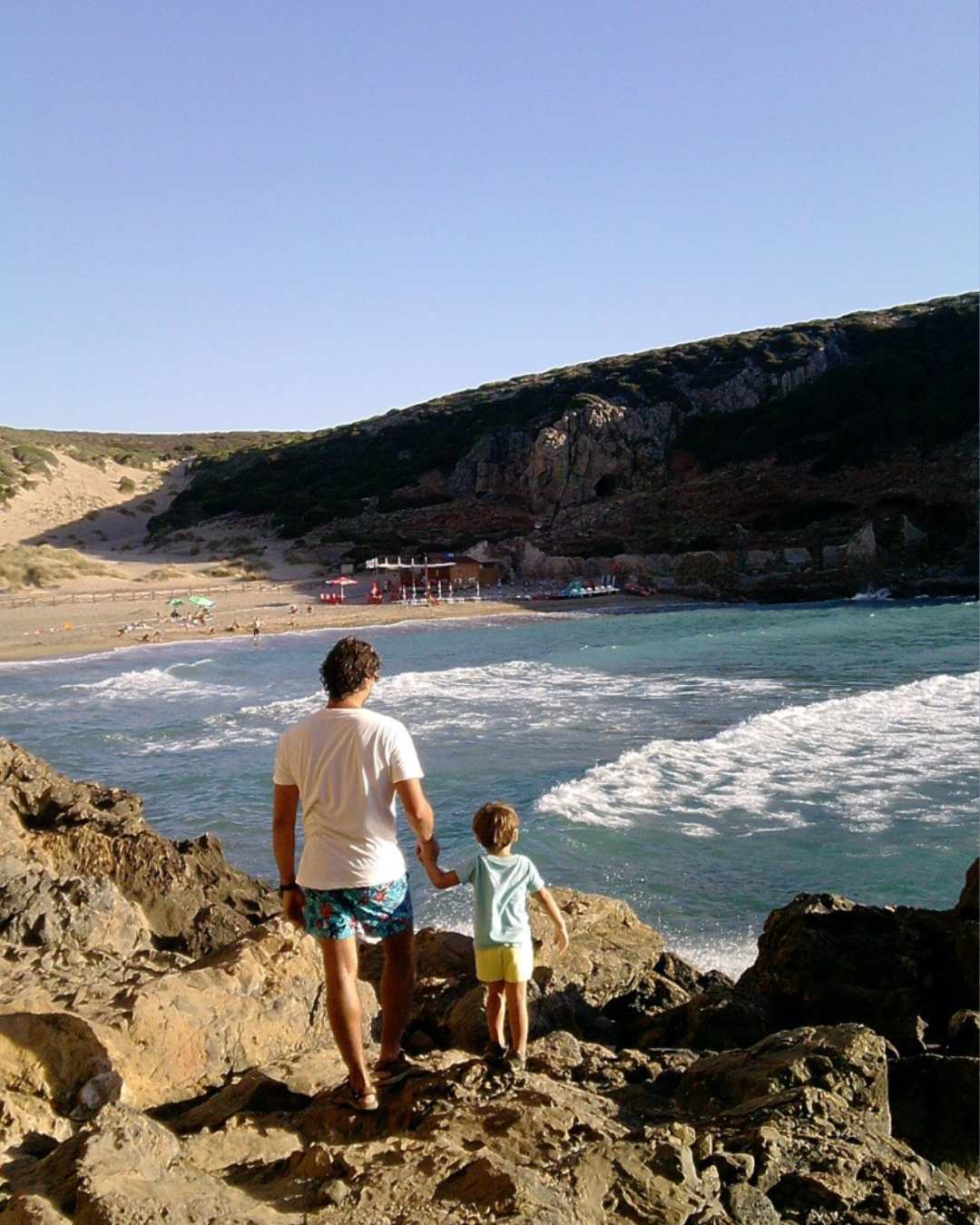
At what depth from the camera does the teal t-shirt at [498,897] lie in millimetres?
4227

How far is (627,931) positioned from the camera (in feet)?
22.1

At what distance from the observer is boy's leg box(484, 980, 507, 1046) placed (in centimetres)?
411

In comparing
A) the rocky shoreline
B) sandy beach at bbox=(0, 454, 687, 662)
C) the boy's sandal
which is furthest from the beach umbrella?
the boy's sandal

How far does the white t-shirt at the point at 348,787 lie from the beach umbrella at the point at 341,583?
149 ft

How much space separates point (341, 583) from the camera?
164 ft

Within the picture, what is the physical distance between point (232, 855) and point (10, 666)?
23.1 m

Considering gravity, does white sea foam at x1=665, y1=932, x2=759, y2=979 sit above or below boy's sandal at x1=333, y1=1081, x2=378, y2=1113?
below

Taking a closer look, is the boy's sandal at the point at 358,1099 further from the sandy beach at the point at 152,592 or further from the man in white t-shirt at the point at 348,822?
the sandy beach at the point at 152,592

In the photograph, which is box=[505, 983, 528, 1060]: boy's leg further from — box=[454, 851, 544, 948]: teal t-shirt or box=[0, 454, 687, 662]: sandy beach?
box=[0, 454, 687, 662]: sandy beach

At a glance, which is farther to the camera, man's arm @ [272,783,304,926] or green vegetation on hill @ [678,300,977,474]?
green vegetation on hill @ [678,300,977,474]

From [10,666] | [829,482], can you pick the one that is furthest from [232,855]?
[829,482]

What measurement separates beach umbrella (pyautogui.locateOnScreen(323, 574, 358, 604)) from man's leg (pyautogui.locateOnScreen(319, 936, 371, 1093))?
45488 millimetres

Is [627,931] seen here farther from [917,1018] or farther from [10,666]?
[10,666]

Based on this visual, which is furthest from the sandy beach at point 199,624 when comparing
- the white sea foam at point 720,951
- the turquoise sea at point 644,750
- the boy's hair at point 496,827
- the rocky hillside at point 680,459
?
the boy's hair at point 496,827
